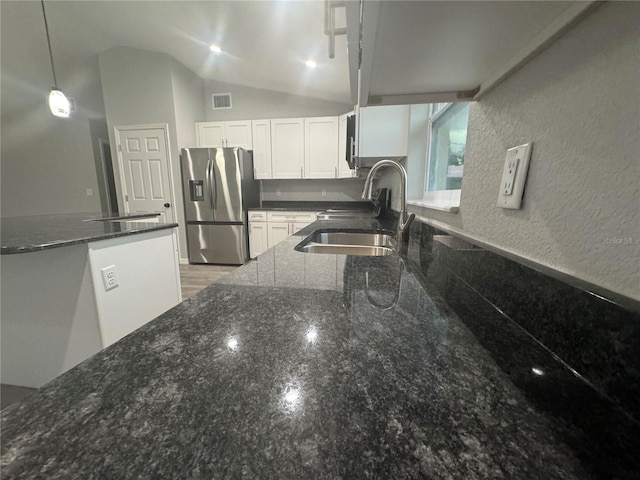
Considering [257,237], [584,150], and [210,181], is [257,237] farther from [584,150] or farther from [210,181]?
[584,150]

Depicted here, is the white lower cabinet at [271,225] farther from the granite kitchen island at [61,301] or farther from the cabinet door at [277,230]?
the granite kitchen island at [61,301]

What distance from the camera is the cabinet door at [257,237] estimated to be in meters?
3.81

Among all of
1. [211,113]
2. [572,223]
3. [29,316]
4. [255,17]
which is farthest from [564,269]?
[211,113]

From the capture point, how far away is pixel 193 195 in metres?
3.67

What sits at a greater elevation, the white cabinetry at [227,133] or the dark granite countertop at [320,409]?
the white cabinetry at [227,133]

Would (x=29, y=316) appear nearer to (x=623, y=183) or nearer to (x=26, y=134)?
(x=623, y=183)

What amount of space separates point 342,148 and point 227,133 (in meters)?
1.81

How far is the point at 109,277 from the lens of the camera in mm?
1317

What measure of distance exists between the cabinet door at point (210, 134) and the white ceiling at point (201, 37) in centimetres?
76

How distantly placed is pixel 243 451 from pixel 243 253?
12.2 feet

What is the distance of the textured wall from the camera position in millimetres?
317

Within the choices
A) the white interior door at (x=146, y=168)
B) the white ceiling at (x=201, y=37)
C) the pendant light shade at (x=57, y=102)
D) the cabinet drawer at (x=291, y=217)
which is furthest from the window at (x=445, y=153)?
the white interior door at (x=146, y=168)

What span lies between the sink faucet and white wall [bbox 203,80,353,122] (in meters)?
3.30

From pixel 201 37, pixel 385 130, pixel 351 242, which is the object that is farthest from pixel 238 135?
pixel 351 242
